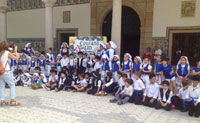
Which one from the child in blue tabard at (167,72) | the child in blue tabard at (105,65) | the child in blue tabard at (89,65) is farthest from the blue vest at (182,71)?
the child in blue tabard at (89,65)

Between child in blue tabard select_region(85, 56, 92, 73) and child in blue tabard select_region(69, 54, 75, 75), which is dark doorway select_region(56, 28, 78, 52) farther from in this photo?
child in blue tabard select_region(85, 56, 92, 73)

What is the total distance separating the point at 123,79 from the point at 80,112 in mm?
1780

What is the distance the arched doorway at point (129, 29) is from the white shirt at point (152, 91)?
20.3ft

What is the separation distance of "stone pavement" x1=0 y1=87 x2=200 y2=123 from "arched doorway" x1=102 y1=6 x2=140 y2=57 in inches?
252

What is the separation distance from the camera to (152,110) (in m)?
4.62

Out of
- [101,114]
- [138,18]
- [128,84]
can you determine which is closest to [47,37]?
[138,18]

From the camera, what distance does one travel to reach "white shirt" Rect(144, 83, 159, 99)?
495cm

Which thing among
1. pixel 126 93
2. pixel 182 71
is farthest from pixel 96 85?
pixel 182 71

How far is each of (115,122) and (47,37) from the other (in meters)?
6.99

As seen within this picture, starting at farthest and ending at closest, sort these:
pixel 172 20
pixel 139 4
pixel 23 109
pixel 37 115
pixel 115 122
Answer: pixel 139 4 < pixel 172 20 < pixel 23 109 < pixel 37 115 < pixel 115 122

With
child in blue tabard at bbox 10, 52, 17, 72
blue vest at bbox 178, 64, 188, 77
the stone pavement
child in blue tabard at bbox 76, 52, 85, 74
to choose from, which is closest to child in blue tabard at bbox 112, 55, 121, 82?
the stone pavement

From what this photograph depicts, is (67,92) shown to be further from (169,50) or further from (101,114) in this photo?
(169,50)

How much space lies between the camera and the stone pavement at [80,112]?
3.88 metres

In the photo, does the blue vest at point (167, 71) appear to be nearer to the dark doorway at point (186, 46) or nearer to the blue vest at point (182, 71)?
the blue vest at point (182, 71)
